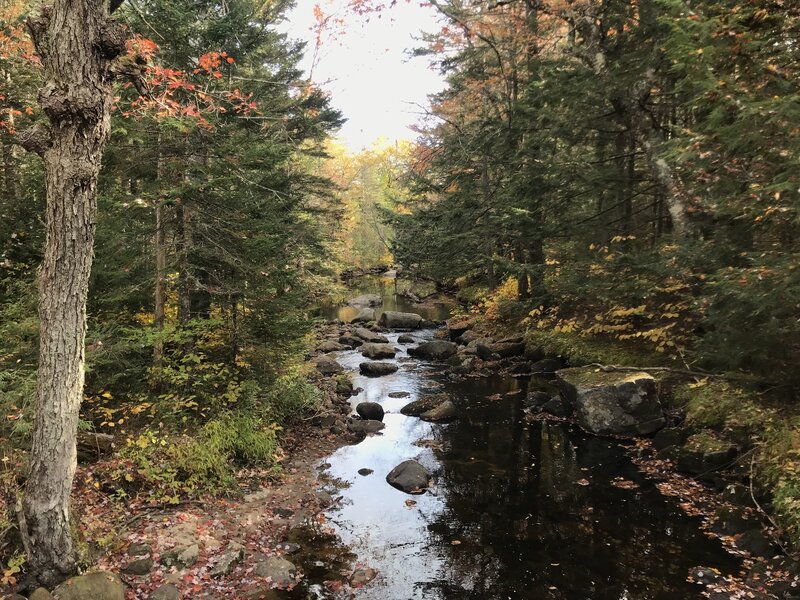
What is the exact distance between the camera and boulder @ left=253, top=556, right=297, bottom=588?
6.27 m

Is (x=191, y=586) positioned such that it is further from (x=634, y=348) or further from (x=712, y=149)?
(x=634, y=348)

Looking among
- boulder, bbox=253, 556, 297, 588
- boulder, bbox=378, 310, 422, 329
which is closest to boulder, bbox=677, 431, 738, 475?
boulder, bbox=253, 556, 297, 588

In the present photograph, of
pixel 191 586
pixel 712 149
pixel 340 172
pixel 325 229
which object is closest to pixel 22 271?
pixel 191 586

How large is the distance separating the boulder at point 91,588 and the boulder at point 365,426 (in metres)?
7.28

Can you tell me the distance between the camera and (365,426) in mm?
12289

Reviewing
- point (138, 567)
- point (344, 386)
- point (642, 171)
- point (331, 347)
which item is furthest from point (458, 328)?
point (138, 567)

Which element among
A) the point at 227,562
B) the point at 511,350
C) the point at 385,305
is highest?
the point at 385,305

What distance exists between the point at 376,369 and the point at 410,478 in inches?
339

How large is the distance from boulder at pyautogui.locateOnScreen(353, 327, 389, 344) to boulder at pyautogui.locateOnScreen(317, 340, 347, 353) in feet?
4.98

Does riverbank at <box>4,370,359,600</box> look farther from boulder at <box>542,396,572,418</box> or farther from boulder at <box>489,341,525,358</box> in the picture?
boulder at <box>489,341,525,358</box>

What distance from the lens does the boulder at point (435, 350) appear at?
19.9m

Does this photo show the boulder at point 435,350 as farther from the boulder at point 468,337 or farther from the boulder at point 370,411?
the boulder at point 370,411

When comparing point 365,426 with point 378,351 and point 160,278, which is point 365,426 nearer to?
point 160,278

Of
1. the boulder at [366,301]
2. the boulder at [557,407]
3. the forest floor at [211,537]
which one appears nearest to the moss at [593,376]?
the boulder at [557,407]
